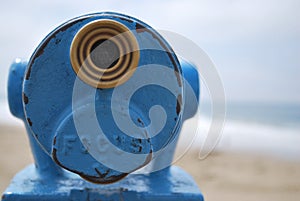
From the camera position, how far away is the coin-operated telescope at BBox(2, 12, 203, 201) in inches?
26.7

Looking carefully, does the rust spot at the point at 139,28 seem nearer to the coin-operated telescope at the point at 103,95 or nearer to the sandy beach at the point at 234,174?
the coin-operated telescope at the point at 103,95

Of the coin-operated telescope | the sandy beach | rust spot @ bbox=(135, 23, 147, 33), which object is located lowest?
the sandy beach

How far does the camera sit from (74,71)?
27.3 inches

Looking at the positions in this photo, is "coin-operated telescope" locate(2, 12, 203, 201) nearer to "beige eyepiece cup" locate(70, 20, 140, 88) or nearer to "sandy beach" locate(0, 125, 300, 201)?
"beige eyepiece cup" locate(70, 20, 140, 88)

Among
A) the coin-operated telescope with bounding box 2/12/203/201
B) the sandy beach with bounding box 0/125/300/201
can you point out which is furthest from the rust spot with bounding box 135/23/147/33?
the sandy beach with bounding box 0/125/300/201

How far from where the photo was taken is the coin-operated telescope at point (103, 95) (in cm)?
68

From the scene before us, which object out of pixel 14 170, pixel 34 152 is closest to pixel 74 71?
pixel 34 152

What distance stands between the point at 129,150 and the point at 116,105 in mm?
87

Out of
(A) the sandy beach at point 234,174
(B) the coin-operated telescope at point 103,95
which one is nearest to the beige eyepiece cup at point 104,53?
(B) the coin-operated telescope at point 103,95

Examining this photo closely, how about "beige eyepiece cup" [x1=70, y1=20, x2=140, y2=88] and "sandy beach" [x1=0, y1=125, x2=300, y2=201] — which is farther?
"sandy beach" [x1=0, y1=125, x2=300, y2=201]

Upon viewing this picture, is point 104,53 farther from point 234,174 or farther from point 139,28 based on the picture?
point 234,174

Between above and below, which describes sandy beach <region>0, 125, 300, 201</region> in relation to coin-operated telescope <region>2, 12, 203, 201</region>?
below

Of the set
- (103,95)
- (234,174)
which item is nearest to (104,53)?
(103,95)

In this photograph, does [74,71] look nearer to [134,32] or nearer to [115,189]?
[134,32]
